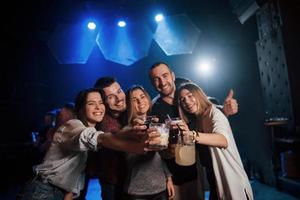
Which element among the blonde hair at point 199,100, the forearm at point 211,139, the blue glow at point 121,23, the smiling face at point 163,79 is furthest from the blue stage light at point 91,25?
the forearm at point 211,139

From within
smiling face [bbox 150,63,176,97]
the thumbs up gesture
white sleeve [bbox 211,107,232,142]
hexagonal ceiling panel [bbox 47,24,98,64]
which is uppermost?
hexagonal ceiling panel [bbox 47,24,98,64]

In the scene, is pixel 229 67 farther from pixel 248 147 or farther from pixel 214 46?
pixel 248 147

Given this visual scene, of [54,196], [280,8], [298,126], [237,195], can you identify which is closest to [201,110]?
[237,195]

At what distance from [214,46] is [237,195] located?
20.1 ft

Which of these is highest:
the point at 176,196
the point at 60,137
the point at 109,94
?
the point at 109,94

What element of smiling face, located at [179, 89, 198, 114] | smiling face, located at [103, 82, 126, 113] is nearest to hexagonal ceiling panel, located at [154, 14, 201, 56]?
smiling face, located at [103, 82, 126, 113]

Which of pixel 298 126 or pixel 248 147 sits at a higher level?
pixel 298 126

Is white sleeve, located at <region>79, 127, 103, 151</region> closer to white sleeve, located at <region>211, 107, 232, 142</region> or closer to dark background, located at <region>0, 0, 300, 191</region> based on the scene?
white sleeve, located at <region>211, 107, 232, 142</region>

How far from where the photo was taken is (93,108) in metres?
2.13

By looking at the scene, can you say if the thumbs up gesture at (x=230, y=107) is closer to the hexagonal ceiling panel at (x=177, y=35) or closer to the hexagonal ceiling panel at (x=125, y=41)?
the hexagonal ceiling panel at (x=177, y=35)

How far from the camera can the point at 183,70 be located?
8.28 m

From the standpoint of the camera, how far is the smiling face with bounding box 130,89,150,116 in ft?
7.47

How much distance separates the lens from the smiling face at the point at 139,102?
2.28 m

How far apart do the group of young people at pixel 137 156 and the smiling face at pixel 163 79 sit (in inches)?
10.8
